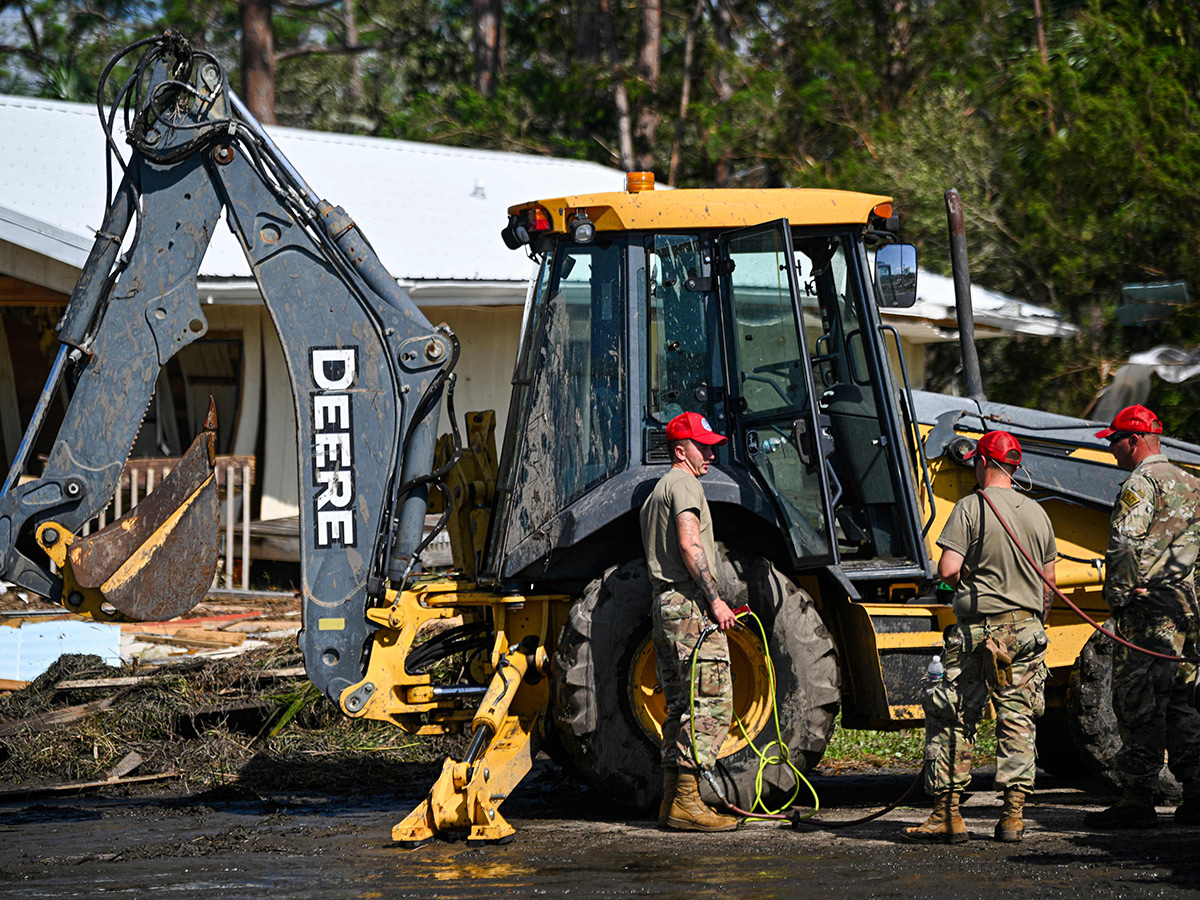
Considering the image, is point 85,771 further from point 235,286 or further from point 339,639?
point 235,286

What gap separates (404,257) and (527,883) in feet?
31.9

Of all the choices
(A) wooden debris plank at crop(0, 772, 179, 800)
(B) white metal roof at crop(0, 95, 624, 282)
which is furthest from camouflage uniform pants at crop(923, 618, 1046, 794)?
(B) white metal roof at crop(0, 95, 624, 282)

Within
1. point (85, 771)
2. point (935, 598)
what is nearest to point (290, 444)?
point (85, 771)

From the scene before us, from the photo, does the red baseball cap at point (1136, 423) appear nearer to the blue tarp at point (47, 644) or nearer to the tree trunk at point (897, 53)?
the blue tarp at point (47, 644)

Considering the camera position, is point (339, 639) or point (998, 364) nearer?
point (339, 639)

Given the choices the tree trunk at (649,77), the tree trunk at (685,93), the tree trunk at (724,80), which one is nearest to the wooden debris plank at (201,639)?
the tree trunk at (724,80)

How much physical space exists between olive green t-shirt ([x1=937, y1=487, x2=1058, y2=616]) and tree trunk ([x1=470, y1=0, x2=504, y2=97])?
2393 centimetres

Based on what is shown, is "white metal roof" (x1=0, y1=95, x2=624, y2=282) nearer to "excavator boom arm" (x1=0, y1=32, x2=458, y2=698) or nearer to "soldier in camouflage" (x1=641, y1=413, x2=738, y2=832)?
"excavator boom arm" (x1=0, y1=32, x2=458, y2=698)

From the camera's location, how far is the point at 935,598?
6.80 m

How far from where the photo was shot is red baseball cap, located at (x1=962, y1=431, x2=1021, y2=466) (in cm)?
636

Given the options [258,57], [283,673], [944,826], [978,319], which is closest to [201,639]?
[283,673]

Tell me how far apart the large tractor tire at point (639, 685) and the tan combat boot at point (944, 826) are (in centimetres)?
57

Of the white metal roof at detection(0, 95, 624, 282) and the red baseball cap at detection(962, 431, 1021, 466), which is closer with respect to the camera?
the red baseball cap at detection(962, 431, 1021, 466)

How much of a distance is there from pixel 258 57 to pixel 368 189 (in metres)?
10.6
